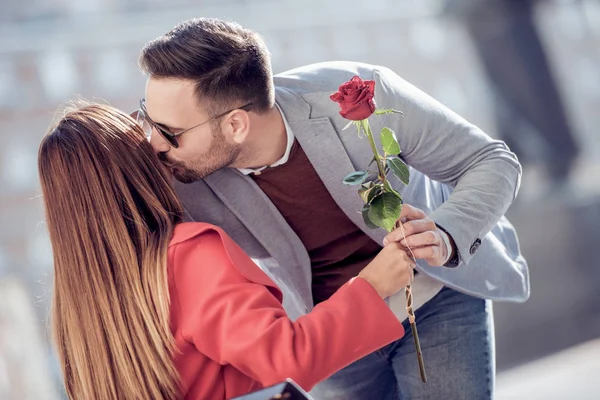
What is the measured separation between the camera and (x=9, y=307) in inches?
410

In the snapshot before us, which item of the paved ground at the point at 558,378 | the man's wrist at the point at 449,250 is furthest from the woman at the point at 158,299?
the paved ground at the point at 558,378

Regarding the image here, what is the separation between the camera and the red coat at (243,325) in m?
1.31

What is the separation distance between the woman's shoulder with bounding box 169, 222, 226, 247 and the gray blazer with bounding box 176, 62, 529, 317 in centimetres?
26

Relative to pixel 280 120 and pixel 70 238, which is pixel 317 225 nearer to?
pixel 280 120

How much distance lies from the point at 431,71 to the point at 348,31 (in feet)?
11.7

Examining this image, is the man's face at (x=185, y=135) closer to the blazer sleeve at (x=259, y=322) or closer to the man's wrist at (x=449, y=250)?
the blazer sleeve at (x=259, y=322)

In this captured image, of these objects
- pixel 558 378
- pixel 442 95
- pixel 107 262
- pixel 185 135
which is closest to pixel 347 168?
pixel 185 135

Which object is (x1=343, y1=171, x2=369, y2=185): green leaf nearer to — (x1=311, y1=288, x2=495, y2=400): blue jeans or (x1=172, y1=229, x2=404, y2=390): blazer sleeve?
(x1=172, y1=229, x2=404, y2=390): blazer sleeve

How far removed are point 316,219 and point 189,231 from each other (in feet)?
1.46

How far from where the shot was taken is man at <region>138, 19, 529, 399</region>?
1619 mm

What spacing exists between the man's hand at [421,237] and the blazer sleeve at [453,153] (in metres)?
0.09

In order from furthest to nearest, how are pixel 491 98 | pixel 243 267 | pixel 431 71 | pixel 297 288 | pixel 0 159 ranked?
pixel 431 71 < pixel 0 159 < pixel 491 98 < pixel 297 288 < pixel 243 267

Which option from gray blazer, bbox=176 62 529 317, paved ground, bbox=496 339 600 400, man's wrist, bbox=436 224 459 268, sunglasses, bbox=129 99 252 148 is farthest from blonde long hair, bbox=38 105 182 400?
paved ground, bbox=496 339 600 400

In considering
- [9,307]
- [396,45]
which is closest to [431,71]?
[396,45]
